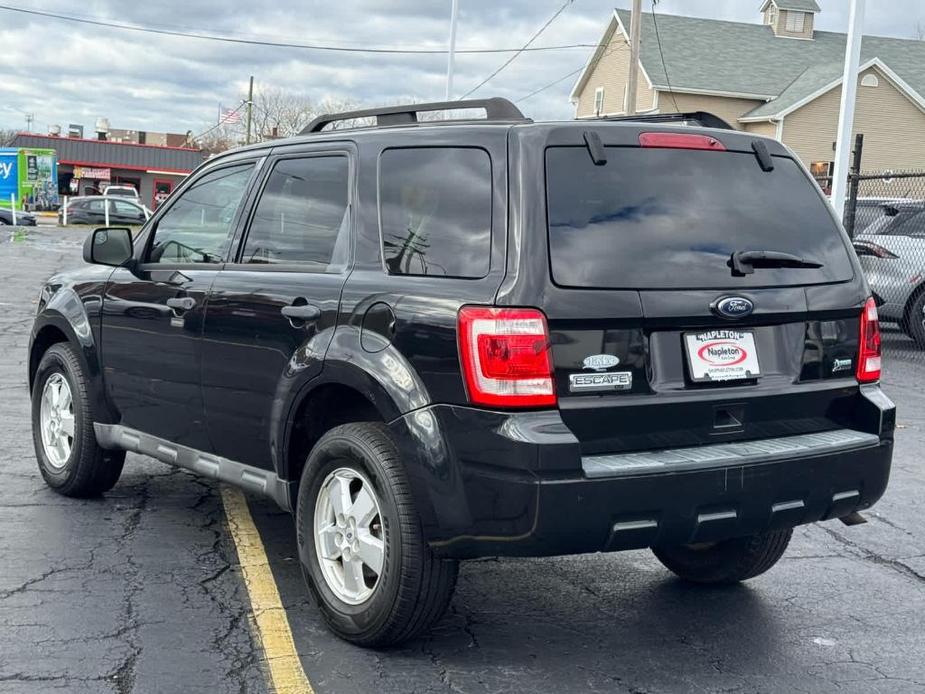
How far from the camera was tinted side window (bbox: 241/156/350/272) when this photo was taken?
4.62m

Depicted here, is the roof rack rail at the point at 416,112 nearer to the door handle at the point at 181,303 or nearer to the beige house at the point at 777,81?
the door handle at the point at 181,303

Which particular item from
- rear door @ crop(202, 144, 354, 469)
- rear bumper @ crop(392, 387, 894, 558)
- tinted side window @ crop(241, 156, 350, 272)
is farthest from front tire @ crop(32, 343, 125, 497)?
rear bumper @ crop(392, 387, 894, 558)

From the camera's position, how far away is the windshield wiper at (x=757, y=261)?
4117mm

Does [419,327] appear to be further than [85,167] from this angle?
No

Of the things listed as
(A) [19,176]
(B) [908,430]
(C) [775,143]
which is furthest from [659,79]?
(C) [775,143]

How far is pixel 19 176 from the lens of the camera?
151ft

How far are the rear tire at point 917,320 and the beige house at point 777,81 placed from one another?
1059 inches

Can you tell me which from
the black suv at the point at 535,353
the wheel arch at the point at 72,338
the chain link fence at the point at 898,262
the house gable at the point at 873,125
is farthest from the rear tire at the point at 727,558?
the house gable at the point at 873,125

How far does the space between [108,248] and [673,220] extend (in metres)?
3.15

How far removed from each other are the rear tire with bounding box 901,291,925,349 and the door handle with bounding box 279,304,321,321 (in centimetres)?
1111

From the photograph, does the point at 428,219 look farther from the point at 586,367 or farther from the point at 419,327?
the point at 586,367

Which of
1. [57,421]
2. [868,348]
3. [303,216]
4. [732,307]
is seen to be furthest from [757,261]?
[57,421]

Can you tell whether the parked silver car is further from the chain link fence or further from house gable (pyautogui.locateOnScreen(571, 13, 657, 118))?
house gable (pyautogui.locateOnScreen(571, 13, 657, 118))

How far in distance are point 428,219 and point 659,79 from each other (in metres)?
39.1
